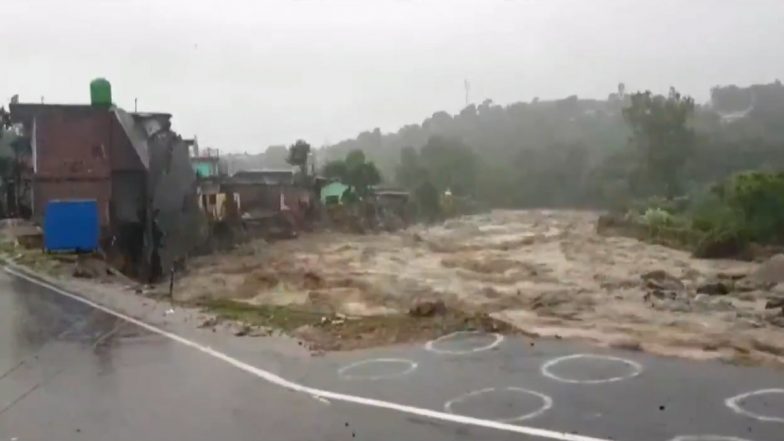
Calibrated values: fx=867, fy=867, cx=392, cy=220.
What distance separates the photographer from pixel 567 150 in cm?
8469

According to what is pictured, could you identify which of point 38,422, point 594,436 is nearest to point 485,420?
point 594,436

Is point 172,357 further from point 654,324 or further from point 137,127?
point 137,127

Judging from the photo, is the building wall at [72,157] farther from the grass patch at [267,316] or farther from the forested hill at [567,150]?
the forested hill at [567,150]

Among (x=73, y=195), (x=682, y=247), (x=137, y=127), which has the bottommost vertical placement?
(x=682, y=247)

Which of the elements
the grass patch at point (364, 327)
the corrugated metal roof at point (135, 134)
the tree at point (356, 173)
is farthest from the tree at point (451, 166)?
the grass patch at point (364, 327)

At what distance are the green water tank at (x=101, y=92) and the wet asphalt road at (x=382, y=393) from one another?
1327 centimetres

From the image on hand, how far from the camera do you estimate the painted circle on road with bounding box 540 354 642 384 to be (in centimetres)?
749

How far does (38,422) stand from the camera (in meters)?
7.12

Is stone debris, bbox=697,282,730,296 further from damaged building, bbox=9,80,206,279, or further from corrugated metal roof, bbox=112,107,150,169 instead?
corrugated metal roof, bbox=112,107,150,169

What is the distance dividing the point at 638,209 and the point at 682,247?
55.7 ft

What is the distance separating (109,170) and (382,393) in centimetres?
1644

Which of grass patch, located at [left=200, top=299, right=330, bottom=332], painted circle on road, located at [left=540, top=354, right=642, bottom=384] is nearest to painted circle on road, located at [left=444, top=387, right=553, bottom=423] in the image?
painted circle on road, located at [left=540, top=354, right=642, bottom=384]

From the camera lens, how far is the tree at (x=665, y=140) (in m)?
59.5

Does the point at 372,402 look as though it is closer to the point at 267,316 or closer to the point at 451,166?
the point at 267,316
